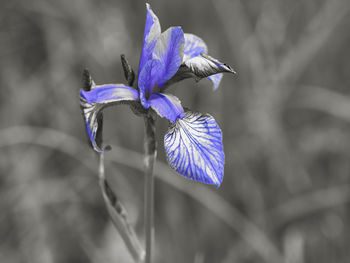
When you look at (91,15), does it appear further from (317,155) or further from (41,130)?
(317,155)

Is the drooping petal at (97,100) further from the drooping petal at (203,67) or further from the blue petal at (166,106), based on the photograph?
the drooping petal at (203,67)

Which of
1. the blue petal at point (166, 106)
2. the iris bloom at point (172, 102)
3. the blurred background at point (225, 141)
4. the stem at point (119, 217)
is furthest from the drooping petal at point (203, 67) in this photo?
the blurred background at point (225, 141)

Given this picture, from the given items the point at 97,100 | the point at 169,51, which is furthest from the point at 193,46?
the point at 97,100

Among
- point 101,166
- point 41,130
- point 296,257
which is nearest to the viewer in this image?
point 101,166

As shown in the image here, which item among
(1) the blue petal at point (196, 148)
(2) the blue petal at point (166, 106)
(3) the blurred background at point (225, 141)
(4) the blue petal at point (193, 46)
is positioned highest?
(4) the blue petal at point (193, 46)

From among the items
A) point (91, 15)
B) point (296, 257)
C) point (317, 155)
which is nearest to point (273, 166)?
point (317, 155)

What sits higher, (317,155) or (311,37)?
(311,37)

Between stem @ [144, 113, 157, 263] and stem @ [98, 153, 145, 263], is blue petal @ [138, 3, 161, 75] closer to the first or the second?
stem @ [144, 113, 157, 263]
